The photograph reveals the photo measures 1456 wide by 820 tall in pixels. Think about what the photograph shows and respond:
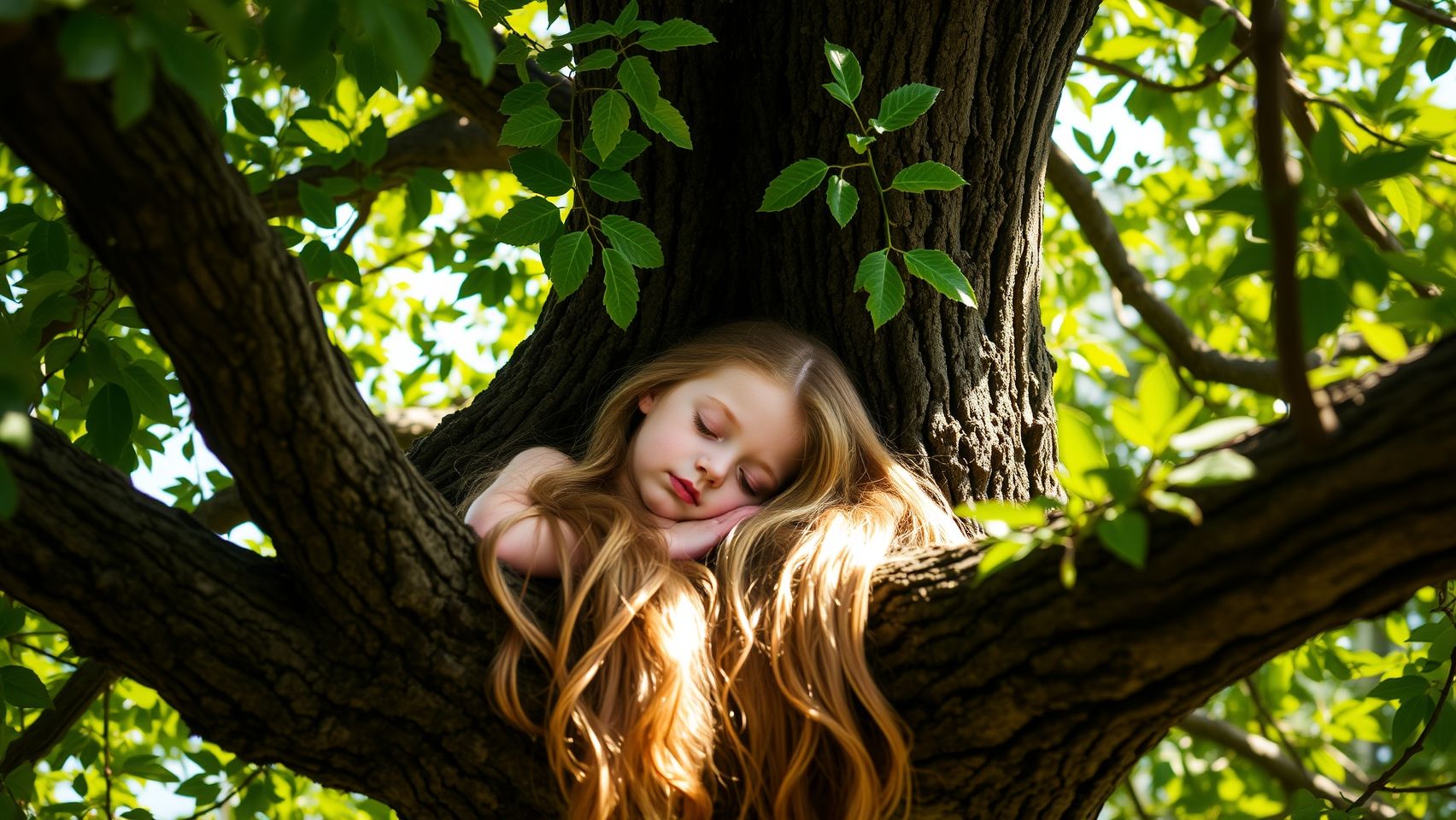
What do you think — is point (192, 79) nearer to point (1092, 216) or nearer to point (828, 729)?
point (828, 729)

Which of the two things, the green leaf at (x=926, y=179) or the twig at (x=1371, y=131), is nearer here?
the green leaf at (x=926, y=179)

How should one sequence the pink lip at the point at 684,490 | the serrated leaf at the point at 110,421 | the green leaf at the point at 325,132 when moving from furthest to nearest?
the green leaf at the point at 325,132, the pink lip at the point at 684,490, the serrated leaf at the point at 110,421

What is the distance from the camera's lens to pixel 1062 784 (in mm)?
1804

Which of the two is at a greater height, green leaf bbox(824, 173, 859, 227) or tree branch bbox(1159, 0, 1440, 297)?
tree branch bbox(1159, 0, 1440, 297)

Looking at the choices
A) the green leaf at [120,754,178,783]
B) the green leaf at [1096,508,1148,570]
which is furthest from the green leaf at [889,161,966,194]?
the green leaf at [120,754,178,783]

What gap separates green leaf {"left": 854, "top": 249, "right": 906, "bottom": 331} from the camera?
6.42 ft

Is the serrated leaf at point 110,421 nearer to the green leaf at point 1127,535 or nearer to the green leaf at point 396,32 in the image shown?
the green leaf at point 396,32

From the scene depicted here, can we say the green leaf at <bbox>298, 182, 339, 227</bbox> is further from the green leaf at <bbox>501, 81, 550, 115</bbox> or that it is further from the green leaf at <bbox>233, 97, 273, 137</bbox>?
the green leaf at <bbox>501, 81, 550, 115</bbox>

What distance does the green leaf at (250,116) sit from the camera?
10.3 feet

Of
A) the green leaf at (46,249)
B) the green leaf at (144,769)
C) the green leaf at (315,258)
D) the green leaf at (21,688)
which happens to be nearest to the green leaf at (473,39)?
the green leaf at (46,249)

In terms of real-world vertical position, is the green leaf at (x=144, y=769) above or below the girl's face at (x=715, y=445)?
below

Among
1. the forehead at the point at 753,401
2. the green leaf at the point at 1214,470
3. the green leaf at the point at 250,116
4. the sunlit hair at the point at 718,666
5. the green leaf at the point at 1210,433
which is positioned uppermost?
the green leaf at the point at 250,116

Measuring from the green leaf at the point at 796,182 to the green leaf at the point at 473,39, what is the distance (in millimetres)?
722

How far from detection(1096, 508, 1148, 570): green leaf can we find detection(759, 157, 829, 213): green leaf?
3.12ft
